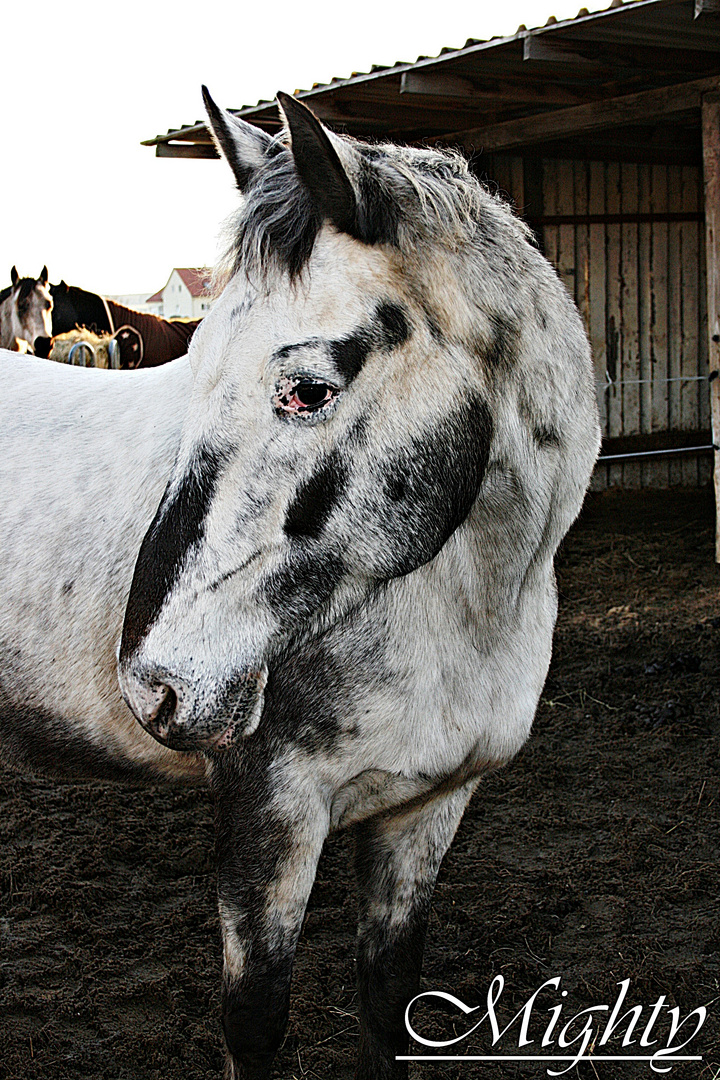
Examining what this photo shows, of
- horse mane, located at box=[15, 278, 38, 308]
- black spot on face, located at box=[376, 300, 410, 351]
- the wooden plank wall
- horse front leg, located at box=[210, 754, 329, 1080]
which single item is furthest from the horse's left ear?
the wooden plank wall

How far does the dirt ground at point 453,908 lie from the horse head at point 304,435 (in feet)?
4.80

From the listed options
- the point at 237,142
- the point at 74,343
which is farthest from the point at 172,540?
the point at 74,343

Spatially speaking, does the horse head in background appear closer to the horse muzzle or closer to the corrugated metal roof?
the corrugated metal roof

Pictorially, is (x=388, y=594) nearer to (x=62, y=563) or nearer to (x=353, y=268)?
(x=353, y=268)

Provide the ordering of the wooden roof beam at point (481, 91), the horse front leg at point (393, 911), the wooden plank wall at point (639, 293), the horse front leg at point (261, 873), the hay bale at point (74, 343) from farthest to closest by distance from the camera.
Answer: the wooden plank wall at point (639, 293)
the wooden roof beam at point (481, 91)
the hay bale at point (74, 343)
the horse front leg at point (393, 911)
the horse front leg at point (261, 873)

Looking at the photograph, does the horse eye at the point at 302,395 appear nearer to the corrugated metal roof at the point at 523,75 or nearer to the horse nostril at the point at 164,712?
the horse nostril at the point at 164,712

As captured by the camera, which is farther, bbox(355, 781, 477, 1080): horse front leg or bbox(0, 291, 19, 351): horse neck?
bbox(0, 291, 19, 351): horse neck

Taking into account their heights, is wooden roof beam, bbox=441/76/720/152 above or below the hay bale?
above

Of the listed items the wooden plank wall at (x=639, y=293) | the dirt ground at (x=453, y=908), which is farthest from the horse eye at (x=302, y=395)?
the wooden plank wall at (x=639, y=293)

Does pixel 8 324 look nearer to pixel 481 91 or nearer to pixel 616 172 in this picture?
pixel 481 91

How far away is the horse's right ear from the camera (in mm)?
1576

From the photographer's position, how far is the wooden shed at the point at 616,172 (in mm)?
5809

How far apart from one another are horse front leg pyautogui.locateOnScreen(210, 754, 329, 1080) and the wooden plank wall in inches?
295

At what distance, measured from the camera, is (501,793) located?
12.2ft
